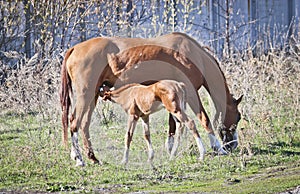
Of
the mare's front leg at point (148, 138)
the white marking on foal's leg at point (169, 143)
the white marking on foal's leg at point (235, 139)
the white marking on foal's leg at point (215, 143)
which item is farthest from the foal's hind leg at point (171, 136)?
the white marking on foal's leg at point (235, 139)

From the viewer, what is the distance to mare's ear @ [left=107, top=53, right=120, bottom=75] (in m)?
11.0

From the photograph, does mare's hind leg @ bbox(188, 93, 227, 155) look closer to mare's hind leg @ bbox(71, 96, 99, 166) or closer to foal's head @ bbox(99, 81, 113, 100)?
foal's head @ bbox(99, 81, 113, 100)

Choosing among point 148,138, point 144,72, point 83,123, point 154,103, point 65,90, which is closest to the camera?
point 154,103

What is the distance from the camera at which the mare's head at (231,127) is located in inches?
433

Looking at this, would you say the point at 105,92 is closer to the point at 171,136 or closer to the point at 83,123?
the point at 83,123

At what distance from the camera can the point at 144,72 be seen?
37.1 feet

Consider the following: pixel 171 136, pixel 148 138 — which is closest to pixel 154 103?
pixel 148 138

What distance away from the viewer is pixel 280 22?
25.1m

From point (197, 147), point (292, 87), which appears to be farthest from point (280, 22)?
point (197, 147)

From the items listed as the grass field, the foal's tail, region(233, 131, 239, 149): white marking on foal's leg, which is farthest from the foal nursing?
region(233, 131, 239, 149): white marking on foal's leg

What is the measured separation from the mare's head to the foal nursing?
0.71m

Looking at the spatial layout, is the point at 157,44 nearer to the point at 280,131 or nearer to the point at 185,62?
the point at 185,62

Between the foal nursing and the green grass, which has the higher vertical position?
the foal nursing

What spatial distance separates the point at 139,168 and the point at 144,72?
6.86 feet
